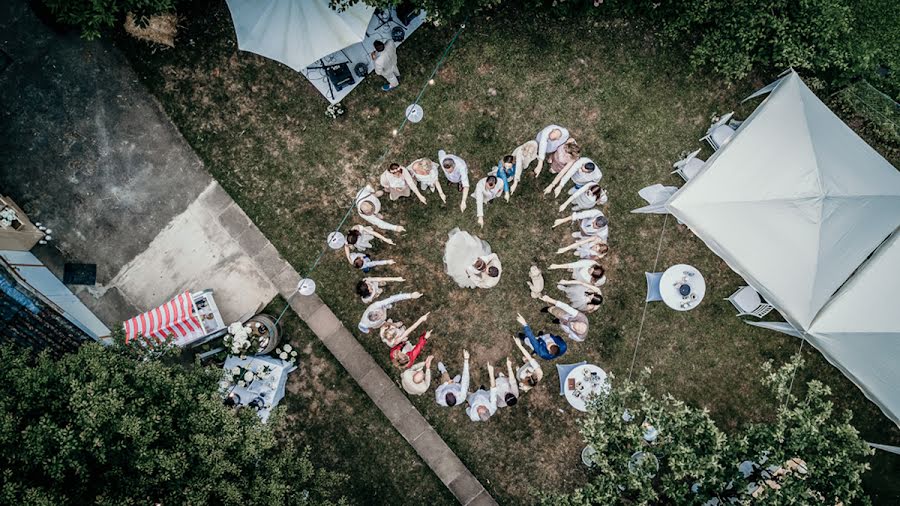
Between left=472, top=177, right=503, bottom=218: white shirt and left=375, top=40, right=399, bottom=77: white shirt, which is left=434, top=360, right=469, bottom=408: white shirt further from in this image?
left=375, top=40, right=399, bottom=77: white shirt

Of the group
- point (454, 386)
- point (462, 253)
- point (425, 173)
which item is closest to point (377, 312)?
point (462, 253)

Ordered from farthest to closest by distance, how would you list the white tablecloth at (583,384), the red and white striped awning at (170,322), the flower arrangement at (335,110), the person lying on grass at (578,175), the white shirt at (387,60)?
1. the flower arrangement at (335,110)
2. the white tablecloth at (583,384)
3. the white shirt at (387,60)
4. the person lying on grass at (578,175)
5. the red and white striped awning at (170,322)

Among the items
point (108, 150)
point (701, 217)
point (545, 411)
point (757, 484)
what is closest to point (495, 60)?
point (701, 217)

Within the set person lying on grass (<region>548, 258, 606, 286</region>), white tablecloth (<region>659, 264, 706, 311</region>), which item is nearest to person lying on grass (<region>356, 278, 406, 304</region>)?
person lying on grass (<region>548, 258, 606, 286</region>)

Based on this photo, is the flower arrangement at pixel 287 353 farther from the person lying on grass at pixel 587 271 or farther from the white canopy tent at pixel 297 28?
the person lying on grass at pixel 587 271

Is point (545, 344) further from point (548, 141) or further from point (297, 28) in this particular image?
point (297, 28)

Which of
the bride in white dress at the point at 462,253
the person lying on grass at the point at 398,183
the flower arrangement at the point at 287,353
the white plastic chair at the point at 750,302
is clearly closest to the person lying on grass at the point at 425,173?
the person lying on grass at the point at 398,183

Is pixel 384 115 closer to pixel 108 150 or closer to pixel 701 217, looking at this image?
pixel 108 150
